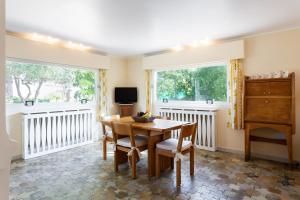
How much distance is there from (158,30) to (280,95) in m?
2.29

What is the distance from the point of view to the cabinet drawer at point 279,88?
9.52 feet

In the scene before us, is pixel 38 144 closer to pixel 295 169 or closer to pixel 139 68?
pixel 139 68

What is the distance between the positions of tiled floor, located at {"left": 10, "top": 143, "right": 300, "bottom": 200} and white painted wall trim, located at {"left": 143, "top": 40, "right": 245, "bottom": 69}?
2.00m

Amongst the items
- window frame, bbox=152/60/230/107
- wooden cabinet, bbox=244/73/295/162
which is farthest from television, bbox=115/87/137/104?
wooden cabinet, bbox=244/73/295/162

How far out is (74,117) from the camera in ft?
13.6

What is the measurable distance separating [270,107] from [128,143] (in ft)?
7.91

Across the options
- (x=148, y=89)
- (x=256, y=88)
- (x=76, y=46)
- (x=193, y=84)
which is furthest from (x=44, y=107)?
(x=256, y=88)

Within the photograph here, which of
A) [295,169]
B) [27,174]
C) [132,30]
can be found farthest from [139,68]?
[295,169]

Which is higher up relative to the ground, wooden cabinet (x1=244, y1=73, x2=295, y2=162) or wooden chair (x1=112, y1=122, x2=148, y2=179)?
wooden cabinet (x1=244, y1=73, x2=295, y2=162)

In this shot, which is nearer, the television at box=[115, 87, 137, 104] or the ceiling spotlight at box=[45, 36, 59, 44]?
the ceiling spotlight at box=[45, 36, 59, 44]

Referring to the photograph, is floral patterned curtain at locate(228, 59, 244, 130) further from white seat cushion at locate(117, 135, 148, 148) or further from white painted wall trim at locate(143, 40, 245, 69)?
white seat cushion at locate(117, 135, 148, 148)

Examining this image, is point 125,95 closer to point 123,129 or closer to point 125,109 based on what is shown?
point 125,109

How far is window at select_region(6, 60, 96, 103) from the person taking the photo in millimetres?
3400

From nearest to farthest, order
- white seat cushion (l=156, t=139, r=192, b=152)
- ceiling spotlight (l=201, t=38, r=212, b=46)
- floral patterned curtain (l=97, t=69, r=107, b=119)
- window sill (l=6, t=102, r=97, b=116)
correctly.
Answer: white seat cushion (l=156, t=139, r=192, b=152), window sill (l=6, t=102, r=97, b=116), ceiling spotlight (l=201, t=38, r=212, b=46), floral patterned curtain (l=97, t=69, r=107, b=119)
